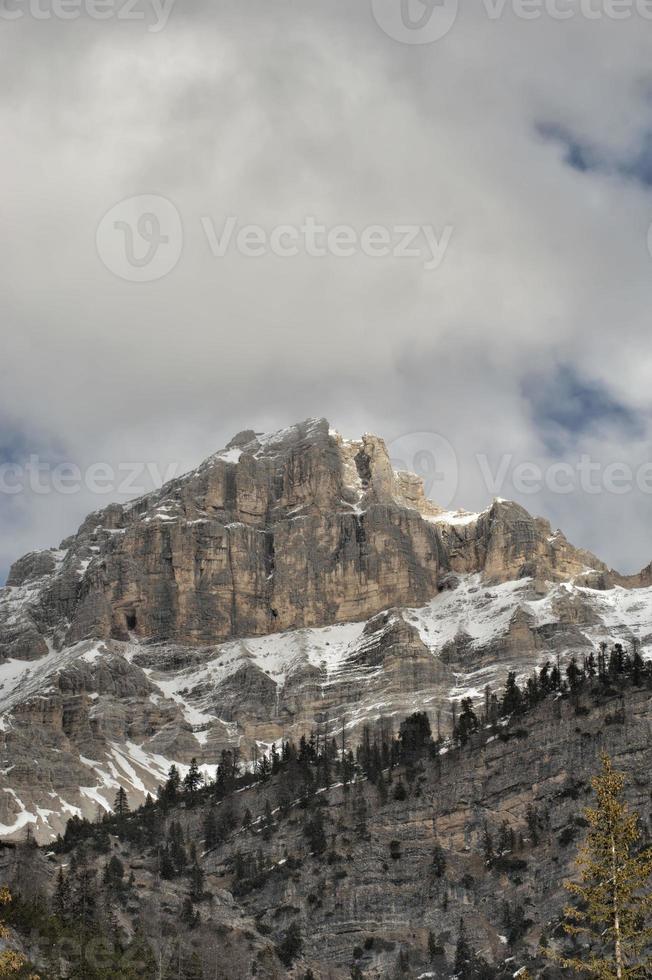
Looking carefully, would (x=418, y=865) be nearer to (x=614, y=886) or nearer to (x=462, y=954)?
(x=462, y=954)

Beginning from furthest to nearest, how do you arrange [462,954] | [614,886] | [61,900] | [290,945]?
[290,945], [462,954], [61,900], [614,886]

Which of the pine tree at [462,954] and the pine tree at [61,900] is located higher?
the pine tree at [61,900]

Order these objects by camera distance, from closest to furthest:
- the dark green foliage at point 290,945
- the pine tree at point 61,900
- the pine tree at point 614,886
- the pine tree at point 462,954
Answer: the pine tree at point 614,886
the pine tree at point 61,900
the pine tree at point 462,954
the dark green foliage at point 290,945

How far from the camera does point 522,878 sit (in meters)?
168

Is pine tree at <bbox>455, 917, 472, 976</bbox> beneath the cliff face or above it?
beneath

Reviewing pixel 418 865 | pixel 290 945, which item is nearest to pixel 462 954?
pixel 290 945

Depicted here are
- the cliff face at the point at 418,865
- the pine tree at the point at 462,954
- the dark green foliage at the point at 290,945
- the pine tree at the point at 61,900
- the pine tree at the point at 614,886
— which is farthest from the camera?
the dark green foliage at the point at 290,945

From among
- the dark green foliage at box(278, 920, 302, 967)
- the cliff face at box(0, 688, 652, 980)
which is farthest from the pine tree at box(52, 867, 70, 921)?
the dark green foliage at box(278, 920, 302, 967)

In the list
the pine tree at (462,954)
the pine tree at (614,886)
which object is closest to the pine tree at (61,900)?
the pine tree at (462,954)

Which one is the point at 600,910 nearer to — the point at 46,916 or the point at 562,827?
the point at 46,916

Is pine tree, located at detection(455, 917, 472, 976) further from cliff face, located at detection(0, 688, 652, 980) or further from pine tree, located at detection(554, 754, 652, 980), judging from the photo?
pine tree, located at detection(554, 754, 652, 980)

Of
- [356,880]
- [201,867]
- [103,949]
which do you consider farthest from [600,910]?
[201,867]

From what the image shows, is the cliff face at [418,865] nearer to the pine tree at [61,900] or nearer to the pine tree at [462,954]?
the pine tree at [462,954]

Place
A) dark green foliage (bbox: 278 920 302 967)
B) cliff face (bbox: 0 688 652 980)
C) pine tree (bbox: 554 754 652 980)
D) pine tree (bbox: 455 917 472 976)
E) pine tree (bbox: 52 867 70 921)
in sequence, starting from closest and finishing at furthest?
1. pine tree (bbox: 554 754 652 980)
2. pine tree (bbox: 52 867 70 921)
3. pine tree (bbox: 455 917 472 976)
4. cliff face (bbox: 0 688 652 980)
5. dark green foliage (bbox: 278 920 302 967)
